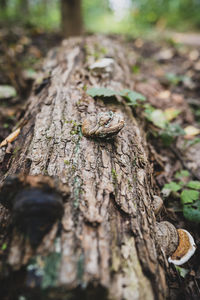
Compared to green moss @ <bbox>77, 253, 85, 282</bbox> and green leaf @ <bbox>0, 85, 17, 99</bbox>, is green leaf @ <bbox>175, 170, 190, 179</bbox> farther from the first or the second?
green leaf @ <bbox>0, 85, 17, 99</bbox>

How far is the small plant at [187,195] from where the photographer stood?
2.41 metres

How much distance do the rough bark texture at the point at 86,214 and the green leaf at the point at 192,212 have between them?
2.12ft

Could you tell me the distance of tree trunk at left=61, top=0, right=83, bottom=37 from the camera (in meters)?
A: 6.78

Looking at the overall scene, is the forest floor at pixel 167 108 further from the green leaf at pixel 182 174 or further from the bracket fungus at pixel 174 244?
the bracket fungus at pixel 174 244

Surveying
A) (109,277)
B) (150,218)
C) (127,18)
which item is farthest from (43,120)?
(127,18)

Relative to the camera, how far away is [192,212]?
2.42 m

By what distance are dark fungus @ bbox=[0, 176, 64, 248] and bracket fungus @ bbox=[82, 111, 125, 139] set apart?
2.75 feet

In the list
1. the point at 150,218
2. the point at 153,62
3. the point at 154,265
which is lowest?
the point at 154,265

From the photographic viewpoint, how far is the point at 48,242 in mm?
1508

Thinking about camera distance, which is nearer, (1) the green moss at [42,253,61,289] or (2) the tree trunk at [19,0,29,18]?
(1) the green moss at [42,253,61,289]

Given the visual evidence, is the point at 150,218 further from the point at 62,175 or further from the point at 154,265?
the point at 62,175

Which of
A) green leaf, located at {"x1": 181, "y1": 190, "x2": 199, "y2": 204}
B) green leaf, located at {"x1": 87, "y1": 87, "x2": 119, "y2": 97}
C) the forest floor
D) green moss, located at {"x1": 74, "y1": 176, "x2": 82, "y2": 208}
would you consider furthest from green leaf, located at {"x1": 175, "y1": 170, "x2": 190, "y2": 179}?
green moss, located at {"x1": 74, "y1": 176, "x2": 82, "y2": 208}

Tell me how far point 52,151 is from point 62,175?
1.31 ft

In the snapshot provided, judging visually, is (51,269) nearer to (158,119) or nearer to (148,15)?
(158,119)
